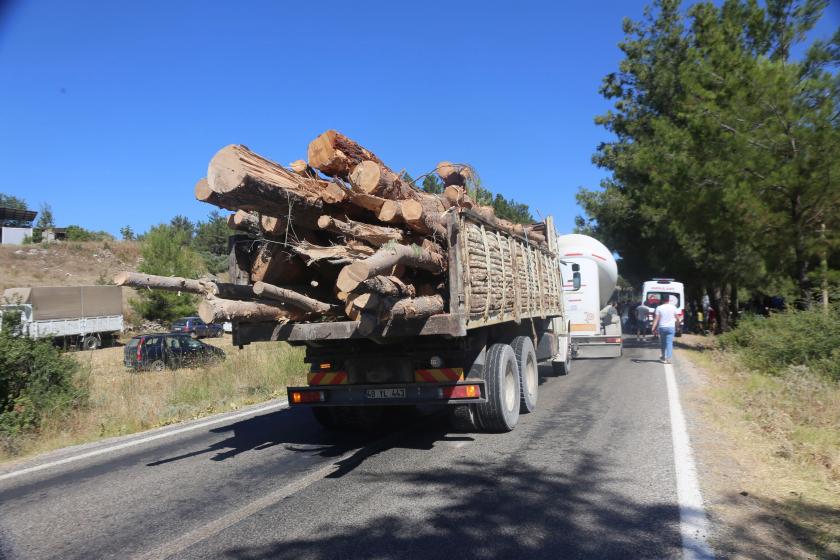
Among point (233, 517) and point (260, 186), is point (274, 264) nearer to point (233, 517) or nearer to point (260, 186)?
point (260, 186)

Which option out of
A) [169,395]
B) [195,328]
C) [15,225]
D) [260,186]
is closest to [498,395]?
[260,186]

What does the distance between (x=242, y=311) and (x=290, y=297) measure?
51cm

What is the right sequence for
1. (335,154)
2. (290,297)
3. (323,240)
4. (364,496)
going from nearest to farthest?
1. (364,496)
2. (290,297)
3. (335,154)
4. (323,240)

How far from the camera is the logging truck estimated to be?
18.0 ft

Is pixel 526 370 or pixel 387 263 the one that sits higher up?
pixel 387 263

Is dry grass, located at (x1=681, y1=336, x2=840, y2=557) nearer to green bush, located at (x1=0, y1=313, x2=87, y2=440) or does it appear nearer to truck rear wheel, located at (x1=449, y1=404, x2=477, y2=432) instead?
truck rear wheel, located at (x1=449, y1=404, x2=477, y2=432)

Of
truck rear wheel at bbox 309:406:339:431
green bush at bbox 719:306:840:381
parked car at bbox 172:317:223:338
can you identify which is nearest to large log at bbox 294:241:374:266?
truck rear wheel at bbox 309:406:339:431

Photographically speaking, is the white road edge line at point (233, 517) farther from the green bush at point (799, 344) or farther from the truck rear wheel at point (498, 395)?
the green bush at point (799, 344)

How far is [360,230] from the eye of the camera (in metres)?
6.00

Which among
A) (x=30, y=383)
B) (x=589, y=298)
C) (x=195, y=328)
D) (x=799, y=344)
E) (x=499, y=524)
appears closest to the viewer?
(x=499, y=524)

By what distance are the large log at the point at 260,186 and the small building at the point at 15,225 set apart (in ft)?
202

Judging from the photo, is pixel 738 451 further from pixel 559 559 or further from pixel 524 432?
pixel 559 559

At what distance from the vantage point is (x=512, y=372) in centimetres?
796

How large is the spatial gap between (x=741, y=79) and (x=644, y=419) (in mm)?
10155
